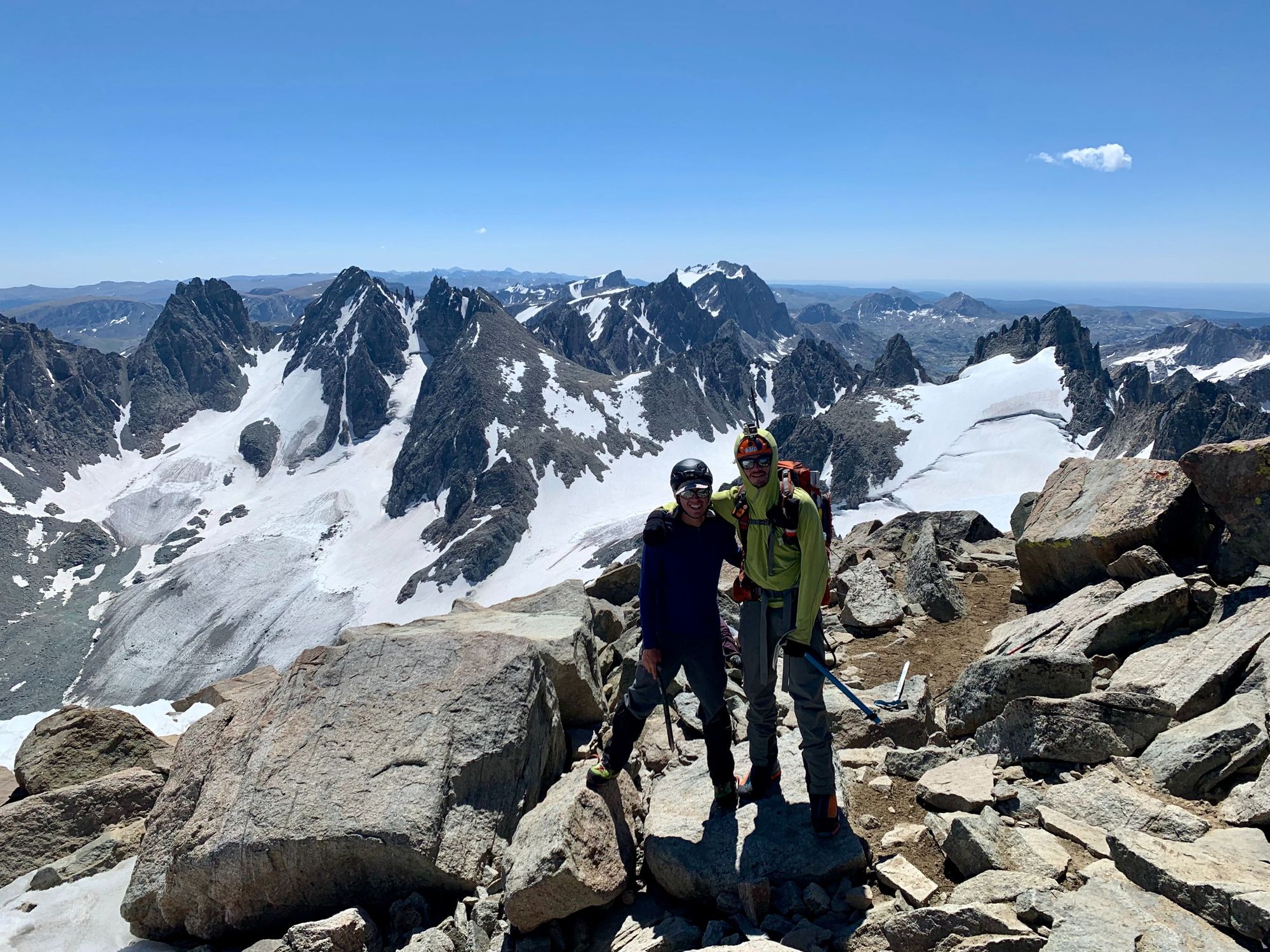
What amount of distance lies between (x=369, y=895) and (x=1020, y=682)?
8956 millimetres

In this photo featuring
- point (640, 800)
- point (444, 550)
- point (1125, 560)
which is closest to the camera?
point (640, 800)

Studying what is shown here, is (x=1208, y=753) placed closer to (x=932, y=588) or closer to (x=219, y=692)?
(x=932, y=588)

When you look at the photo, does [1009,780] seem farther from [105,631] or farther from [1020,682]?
[105,631]

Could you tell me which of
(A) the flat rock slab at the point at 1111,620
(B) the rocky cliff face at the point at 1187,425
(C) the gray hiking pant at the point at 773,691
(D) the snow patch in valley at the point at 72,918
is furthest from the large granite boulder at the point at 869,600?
(B) the rocky cliff face at the point at 1187,425

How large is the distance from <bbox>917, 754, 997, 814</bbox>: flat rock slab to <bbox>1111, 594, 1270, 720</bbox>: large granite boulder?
2183mm

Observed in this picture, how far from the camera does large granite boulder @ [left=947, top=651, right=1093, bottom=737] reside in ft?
30.9

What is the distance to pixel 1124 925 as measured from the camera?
5.18m

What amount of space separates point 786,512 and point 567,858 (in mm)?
4194

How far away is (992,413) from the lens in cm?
18050

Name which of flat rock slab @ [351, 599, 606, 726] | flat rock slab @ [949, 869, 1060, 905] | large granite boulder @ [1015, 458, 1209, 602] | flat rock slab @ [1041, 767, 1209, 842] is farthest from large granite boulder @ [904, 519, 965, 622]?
flat rock slab @ [949, 869, 1060, 905]

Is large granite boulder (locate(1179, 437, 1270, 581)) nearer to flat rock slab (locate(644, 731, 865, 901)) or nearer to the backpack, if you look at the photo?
the backpack

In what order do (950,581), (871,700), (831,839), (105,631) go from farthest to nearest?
(105,631) → (950,581) → (871,700) → (831,839)

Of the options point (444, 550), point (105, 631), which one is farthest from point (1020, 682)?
point (105, 631)

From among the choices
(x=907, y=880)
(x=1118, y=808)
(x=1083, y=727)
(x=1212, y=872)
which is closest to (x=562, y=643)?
(x=907, y=880)
